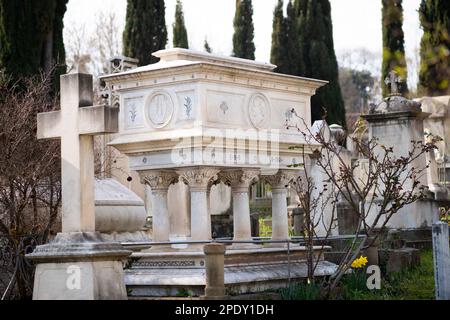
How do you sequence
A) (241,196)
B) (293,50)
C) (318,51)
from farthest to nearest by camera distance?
(293,50) < (318,51) < (241,196)

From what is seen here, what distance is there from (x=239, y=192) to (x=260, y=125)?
0.96 m

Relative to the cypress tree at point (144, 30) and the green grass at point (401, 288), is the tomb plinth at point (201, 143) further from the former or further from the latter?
the cypress tree at point (144, 30)

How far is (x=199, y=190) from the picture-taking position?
12773 millimetres

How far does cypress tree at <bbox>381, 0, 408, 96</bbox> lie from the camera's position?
3272 centimetres

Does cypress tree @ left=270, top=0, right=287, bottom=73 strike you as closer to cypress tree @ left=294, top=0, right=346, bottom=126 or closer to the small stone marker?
cypress tree @ left=294, top=0, right=346, bottom=126

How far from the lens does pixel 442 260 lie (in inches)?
428

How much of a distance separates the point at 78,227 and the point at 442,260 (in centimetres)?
398

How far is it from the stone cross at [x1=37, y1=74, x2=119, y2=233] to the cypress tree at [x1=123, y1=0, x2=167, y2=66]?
23532mm

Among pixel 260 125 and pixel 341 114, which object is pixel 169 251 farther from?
pixel 341 114

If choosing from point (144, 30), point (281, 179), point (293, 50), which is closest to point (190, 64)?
point (281, 179)

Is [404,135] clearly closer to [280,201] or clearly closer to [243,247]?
[280,201]

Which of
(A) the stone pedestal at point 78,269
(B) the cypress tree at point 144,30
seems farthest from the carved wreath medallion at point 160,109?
(B) the cypress tree at point 144,30
